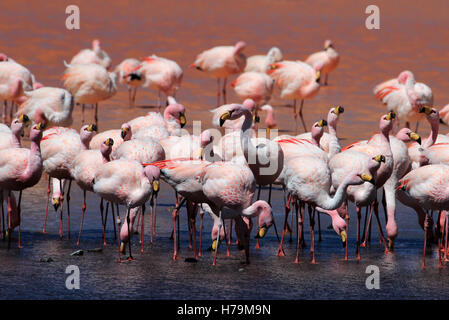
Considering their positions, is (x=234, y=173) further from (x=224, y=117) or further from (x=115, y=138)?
(x=115, y=138)

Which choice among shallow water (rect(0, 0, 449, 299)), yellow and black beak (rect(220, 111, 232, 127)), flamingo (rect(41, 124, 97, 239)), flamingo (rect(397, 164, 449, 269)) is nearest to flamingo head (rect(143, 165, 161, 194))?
shallow water (rect(0, 0, 449, 299))

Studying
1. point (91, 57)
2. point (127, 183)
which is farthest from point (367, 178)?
point (91, 57)

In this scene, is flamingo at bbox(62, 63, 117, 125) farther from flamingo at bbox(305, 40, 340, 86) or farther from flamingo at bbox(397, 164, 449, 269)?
flamingo at bbox(305, 40, 340, 86)

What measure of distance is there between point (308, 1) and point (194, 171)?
25171 millimetres

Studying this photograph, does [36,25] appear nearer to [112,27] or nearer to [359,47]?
[112,27]

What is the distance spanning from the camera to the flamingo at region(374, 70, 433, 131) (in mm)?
14875

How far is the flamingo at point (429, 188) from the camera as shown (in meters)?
8.13

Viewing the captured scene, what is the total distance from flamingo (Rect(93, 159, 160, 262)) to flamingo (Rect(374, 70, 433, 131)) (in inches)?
308

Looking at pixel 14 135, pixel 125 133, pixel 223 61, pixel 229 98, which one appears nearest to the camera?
pixel 14 135

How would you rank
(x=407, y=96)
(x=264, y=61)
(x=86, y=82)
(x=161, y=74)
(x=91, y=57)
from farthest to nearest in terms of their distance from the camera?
(x=264, y=61), (x=91, y=57), (x=161, y=74), (x=86, y=82), (x=407, y=96)

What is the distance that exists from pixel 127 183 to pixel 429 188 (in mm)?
2980

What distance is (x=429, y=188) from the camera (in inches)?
323

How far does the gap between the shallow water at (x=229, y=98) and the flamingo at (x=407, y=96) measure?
1109 millimetres

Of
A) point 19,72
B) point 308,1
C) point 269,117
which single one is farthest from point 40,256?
point 308,1
